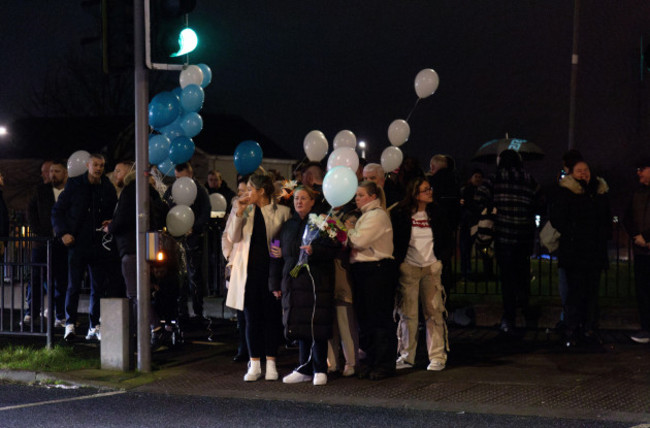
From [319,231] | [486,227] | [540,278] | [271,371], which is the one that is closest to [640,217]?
[486,227]

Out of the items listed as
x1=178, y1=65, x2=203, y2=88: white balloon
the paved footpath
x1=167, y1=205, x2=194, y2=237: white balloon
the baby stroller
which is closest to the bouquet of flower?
the paved footpath

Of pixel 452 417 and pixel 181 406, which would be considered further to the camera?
pixel 181 406

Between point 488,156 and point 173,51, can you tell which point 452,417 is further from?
point 488,156

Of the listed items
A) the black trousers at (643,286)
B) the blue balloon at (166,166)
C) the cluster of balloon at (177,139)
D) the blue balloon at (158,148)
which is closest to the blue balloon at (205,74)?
the cluster of balloon at (177,139)

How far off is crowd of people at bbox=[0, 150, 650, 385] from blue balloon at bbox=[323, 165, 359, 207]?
192 millimetres

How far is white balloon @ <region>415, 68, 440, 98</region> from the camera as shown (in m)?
11.6

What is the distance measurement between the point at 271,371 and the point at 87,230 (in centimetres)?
373

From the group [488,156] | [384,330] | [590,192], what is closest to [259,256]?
[384,330]

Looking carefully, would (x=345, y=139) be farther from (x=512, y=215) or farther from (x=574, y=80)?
(x=574, y=80)

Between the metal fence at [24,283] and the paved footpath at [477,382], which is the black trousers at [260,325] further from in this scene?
the metal fence at [24,283]

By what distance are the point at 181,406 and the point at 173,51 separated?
3.37 meters

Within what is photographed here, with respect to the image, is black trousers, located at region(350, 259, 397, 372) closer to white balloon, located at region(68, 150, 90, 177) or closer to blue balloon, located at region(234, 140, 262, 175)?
blue balloon, located at region(234, 140, 262, 175)

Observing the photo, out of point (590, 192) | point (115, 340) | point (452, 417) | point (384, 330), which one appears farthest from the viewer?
point (590, 192)

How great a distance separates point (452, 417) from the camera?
6.52 m
